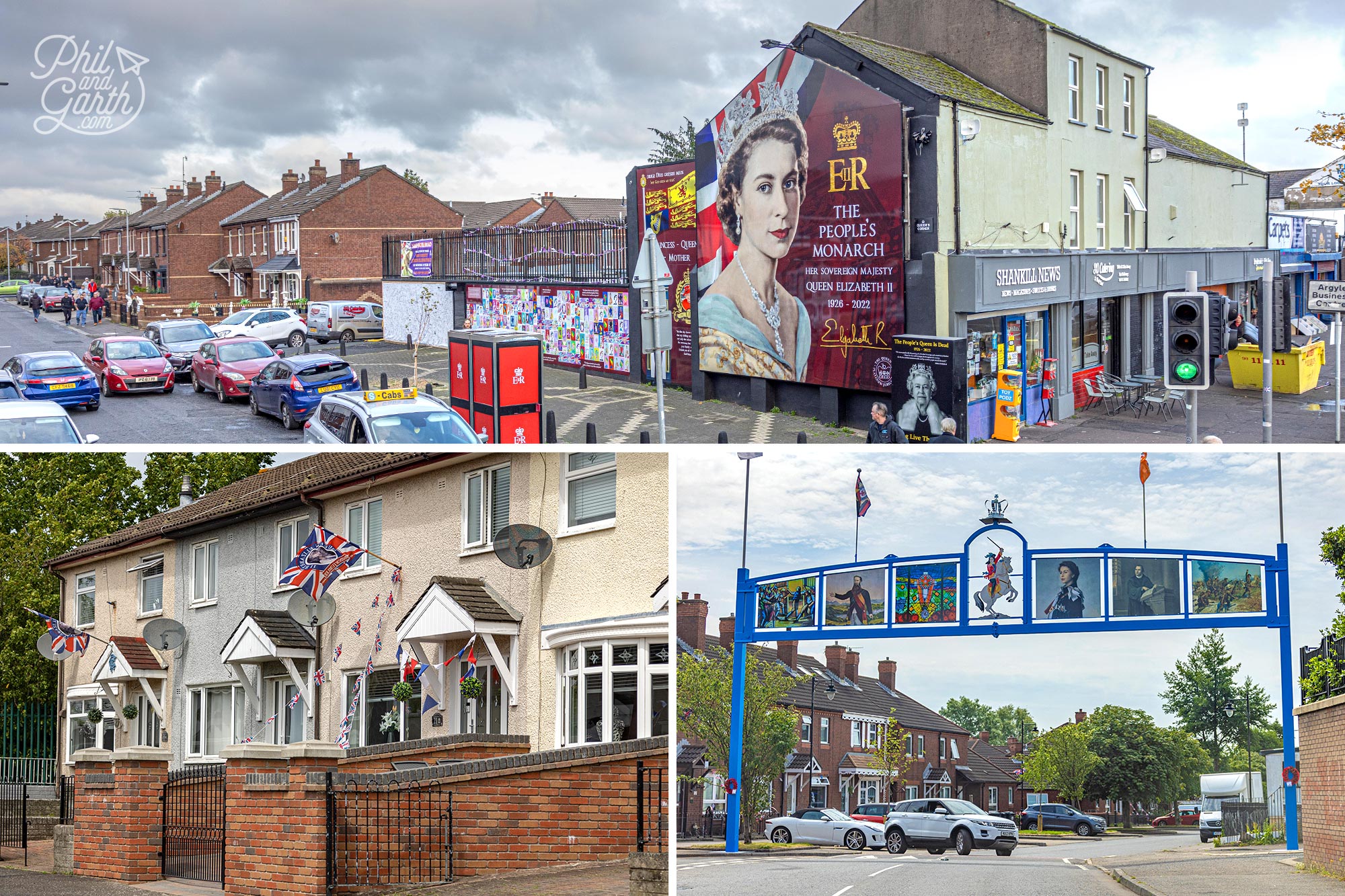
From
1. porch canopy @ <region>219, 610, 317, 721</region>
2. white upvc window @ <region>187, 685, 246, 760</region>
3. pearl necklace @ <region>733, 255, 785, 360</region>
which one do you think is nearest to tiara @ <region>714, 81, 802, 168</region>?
pearl necklace @ <region>733, 255, 785, 360</region>

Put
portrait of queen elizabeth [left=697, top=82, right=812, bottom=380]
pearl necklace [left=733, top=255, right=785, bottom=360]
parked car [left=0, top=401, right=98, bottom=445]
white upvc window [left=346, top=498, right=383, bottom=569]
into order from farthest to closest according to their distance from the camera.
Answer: pearl necklace [left=733, top=255, right=785, bottom=360]
portrait of queen elizabeth [left=697, top=82, right=812, bottom=380]
white upvc window [left=346, top=498, right=383, bottom=569]
parked car [left=0, top=401, right=98, bottom=445]

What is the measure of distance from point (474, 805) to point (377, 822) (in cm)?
88

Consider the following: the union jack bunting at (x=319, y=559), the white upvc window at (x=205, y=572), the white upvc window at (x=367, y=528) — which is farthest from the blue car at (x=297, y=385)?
the union jack bunting at (x=319, y=559)

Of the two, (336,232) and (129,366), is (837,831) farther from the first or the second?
(336,232)

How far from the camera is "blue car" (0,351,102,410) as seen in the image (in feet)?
87.4

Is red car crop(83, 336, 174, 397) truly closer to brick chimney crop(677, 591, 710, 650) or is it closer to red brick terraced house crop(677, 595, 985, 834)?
red brick terraced house crop(677, 595, 985, 834)

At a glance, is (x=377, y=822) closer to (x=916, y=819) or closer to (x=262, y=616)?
(x=262, y=616)

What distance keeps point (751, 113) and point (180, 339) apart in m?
18.9

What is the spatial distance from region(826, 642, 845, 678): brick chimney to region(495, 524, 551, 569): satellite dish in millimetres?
23611

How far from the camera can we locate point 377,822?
10891 millimetres

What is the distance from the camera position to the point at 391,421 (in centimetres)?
1778

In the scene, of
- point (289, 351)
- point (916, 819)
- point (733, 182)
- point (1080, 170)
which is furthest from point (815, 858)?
point (289, 351)

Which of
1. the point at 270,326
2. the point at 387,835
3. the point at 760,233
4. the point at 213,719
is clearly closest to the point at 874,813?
the point at 760,233

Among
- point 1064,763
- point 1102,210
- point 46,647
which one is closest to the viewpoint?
point 46,647
